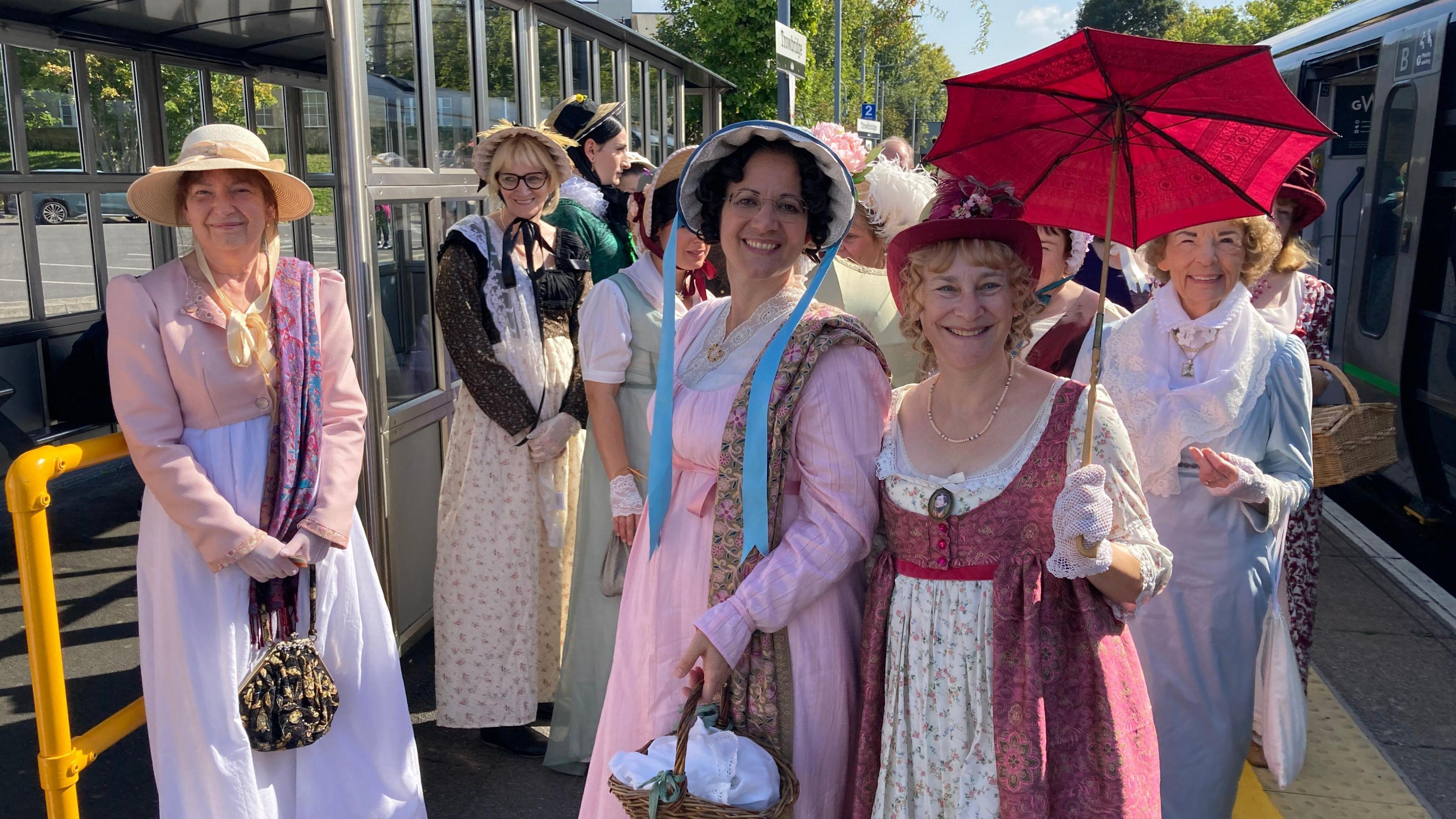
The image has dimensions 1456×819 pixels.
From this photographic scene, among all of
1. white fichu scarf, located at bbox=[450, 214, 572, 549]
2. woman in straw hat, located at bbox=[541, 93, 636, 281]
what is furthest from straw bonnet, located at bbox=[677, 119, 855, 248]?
woman in straw hat, located at bbox=[541, 93, 636, 281]

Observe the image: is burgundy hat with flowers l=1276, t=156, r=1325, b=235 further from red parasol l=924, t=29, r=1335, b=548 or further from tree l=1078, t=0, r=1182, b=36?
tree l=1078, t=0, r=1182, b=36

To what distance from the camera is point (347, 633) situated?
3.03 metres

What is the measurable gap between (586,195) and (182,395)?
270 centimetres

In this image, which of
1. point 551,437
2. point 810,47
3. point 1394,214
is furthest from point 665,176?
point 810,47

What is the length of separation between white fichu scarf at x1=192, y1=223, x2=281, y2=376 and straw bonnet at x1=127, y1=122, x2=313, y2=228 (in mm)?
187

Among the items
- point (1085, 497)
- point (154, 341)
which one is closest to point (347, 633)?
point (154, 341)

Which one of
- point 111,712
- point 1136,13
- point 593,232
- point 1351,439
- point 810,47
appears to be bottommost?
point 111,712

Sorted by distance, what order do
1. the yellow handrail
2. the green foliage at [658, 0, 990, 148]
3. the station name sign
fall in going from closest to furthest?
the yellow handrail < the station name sign < the green foliage at [658, 0, 990, 148]

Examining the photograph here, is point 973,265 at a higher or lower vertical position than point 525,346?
higher

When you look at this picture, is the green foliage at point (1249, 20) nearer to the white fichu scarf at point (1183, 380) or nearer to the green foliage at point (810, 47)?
the green foliage at point (810, 47)

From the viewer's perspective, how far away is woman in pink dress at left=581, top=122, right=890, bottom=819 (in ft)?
6.84

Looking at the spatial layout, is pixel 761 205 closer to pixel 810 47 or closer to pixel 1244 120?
pixel 1244 120

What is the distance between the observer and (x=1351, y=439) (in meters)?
3.63

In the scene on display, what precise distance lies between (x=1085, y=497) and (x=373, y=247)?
2.79 metres
